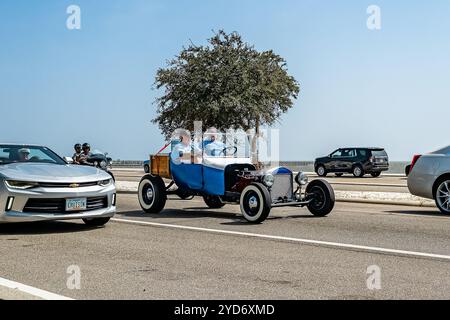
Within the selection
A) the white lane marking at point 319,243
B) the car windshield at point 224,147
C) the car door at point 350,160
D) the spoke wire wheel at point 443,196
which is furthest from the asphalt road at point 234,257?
the car door at point 350,160

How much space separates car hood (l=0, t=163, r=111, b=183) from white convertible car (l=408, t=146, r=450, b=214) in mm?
6753

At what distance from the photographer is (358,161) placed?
35.9 metres

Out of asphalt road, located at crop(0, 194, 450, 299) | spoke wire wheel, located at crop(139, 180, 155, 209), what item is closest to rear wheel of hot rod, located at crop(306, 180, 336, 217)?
asphalt road, located at crop(0, 194, 450, 299)

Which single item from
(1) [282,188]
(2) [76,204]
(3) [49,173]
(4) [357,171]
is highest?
(3) [49,173]

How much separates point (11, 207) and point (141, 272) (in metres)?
3.52

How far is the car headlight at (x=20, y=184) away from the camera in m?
9.00

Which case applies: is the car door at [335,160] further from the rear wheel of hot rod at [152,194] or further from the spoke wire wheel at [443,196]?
the rear wheel of hot rod at [152,194]

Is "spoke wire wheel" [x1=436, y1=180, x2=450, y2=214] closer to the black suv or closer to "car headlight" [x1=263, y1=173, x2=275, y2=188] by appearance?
"car headlight" [x1=263, y1=173, x2=275, y2=188]

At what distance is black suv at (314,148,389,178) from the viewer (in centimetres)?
3550

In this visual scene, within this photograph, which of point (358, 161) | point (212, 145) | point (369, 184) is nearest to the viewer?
point (212, 145)

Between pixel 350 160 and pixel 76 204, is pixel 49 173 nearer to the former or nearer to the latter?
pixel 76 204

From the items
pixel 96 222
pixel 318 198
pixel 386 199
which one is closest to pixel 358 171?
pixel 386 199

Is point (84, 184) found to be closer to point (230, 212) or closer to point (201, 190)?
point (201, 190)

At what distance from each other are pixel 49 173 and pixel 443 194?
7.93 metres
